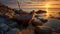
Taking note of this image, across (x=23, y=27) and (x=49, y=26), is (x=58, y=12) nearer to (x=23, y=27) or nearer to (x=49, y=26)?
(x=49, y=26)

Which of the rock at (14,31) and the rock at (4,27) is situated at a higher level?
the rock at (4,27)

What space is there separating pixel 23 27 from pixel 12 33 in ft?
0.46

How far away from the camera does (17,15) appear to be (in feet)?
5.32

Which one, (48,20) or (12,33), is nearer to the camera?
(12,33)

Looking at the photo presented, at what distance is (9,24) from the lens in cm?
150

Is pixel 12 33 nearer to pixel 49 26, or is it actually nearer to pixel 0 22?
pixel 0 22

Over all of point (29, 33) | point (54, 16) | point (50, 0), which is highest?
point (50, 0)

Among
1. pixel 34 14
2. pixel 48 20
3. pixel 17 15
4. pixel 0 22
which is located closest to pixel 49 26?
pixel 48 20

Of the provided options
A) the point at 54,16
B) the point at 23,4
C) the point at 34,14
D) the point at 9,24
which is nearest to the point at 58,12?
the point at 54,16

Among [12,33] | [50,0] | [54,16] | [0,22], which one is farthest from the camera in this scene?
[50,0]

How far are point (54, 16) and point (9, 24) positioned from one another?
0.46 m

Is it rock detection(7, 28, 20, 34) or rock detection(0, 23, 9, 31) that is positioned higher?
rock detection(0, 23, 9, 31)

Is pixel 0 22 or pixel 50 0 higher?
pixel 50 0

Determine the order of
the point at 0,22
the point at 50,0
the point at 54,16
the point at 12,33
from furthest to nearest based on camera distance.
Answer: the point at 50,0
the point at 54,16
the point at 0,22
the point at 12,33
